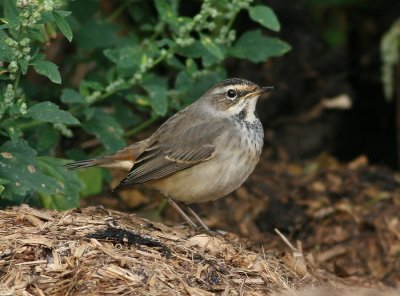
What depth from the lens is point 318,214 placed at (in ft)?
30.0

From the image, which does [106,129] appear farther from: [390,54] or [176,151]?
[390,54]

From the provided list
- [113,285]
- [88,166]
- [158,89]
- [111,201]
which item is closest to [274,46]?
[158,89]

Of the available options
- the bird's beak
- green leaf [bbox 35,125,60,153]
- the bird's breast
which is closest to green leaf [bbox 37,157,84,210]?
green leaf [bbox 35,125,60,153]

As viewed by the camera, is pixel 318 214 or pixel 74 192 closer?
pixel 74 192

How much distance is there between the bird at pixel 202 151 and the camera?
7.40 m

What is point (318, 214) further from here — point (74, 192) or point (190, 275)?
point (190, 275)

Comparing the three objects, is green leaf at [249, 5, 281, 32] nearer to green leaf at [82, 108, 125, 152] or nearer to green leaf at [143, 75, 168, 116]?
green leaf at [143, 75, 168, 116]

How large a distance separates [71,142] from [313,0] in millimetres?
3645

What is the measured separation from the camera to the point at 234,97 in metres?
7.79

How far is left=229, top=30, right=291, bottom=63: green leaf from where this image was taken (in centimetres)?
784

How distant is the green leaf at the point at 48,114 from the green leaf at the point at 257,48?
6.58 ft

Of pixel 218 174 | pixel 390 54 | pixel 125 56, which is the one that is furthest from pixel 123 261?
pixel 390 54

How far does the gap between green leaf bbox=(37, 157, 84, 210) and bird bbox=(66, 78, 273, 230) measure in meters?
0.10

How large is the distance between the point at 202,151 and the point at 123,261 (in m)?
2.20
